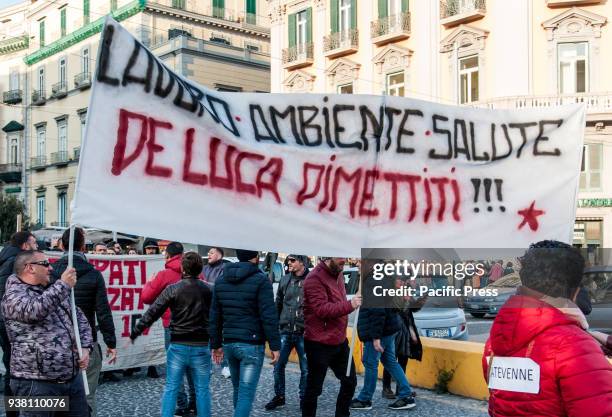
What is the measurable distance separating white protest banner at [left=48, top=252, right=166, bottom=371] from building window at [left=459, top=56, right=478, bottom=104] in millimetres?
20662

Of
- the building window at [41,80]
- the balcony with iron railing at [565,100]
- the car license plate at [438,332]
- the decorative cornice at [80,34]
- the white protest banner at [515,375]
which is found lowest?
the car license plate at [438,332]

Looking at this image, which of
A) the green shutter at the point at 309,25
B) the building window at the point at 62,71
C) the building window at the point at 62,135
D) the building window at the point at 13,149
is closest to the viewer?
the green shutter at the point at 309,25

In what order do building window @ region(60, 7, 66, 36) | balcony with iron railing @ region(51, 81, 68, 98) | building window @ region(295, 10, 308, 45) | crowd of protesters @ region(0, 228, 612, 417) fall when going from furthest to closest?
1. building window @ region(60, 7, 66, 36)
2. balcony with iron railing @ region(51, 81, 68, 98)
3. building window @ region(295, 10, 308, 45)
4. crowd of protesters @ region(0, 228, 612, 417)

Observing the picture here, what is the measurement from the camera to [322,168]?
4.80 m

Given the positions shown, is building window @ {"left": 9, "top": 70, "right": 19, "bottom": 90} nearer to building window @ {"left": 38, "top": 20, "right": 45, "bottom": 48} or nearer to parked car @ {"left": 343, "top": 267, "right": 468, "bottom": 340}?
building window @ {"left": 38, "top": 20, "right": 45, "bottom": 48}

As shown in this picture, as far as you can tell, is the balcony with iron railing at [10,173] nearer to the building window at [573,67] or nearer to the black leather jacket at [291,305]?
the building window at [573,67]

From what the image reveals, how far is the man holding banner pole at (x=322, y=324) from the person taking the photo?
21.6 feet

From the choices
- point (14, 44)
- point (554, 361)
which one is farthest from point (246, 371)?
point (14, 44)

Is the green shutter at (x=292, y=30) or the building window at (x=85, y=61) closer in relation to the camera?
the green shutter at (x=292, y=30)

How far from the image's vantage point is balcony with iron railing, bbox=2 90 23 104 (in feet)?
158

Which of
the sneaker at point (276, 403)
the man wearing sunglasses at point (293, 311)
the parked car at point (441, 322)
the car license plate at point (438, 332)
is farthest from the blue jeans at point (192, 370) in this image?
the car license plate at point (438, 332)

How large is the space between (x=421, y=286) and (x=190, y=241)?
291cm

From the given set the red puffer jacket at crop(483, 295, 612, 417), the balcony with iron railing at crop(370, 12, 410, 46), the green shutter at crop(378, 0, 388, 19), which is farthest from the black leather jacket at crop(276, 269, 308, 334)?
the green shutter at crop(378, 0, 388, 19)

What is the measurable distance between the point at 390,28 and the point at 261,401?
24.2 metres
